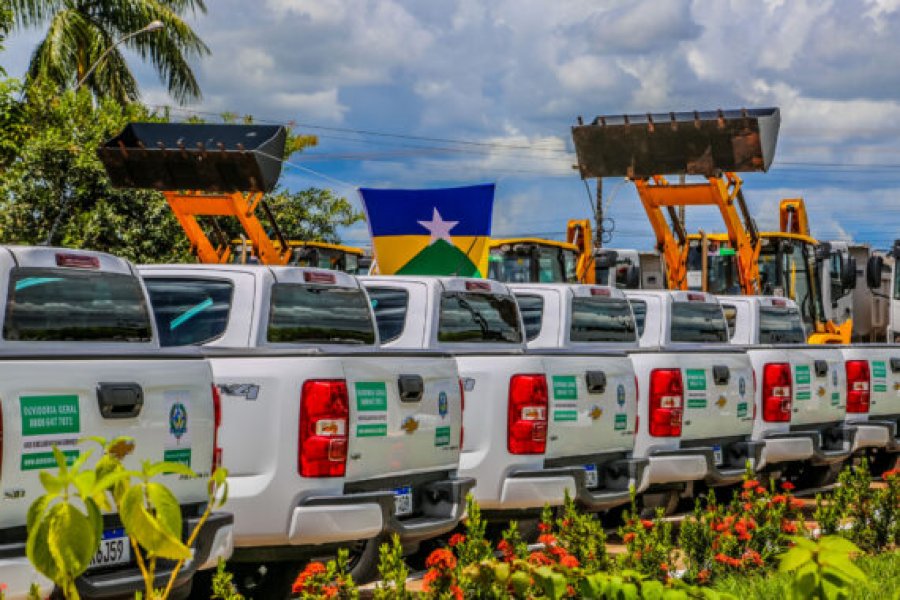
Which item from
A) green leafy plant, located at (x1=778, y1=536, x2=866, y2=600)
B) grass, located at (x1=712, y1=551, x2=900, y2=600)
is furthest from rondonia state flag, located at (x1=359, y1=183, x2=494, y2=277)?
green leafy plant, located at (x1=778, y1=536, x2=866, y2=600)

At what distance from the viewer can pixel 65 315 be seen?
7.70m

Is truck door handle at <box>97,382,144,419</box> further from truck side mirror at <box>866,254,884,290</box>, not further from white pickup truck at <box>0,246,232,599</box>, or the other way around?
truck side mirror at <box>866,254,884,290</box>

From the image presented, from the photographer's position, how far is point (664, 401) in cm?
1309

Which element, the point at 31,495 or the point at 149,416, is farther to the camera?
the point at 149,416

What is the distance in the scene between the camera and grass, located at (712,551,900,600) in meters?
8.55

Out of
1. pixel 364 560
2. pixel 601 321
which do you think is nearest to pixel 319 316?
pixel 364 560

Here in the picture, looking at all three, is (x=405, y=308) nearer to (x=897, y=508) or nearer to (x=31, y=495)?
(x=897, y=508)

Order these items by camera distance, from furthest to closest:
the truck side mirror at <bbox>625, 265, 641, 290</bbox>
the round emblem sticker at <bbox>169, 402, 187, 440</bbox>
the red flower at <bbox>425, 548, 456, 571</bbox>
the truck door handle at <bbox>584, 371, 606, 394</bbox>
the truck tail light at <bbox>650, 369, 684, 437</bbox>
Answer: the truck side mirror at <bbox>625, 265, 641, 290</bbox>, the truck tail light at <bbox>650, 369, 684, 437</bbox>, the truck door handle at <bbox>584, 371, 606, 394</bbox>, the round emblem sticker at <bbox>169, 402, 187, 440</bbox>, the red flower at <bbox>425, 548, 456, 571</bbox>

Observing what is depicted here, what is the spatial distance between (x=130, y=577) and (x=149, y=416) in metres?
0.73

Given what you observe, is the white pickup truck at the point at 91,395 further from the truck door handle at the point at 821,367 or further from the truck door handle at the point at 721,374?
the truck door handle at the point at 821,367

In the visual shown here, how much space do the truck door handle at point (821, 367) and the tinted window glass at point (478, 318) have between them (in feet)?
15.3

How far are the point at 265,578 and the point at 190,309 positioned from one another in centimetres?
184

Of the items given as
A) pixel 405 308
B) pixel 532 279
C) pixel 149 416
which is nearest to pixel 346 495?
pixel 149 416

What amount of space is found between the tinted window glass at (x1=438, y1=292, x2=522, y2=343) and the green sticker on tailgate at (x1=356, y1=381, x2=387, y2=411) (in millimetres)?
2693
